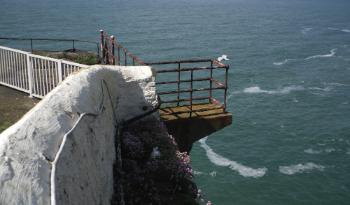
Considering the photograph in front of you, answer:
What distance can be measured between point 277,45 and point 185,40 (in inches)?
538

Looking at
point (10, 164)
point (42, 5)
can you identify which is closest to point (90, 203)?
point (10, 164)

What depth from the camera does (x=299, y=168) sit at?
35.2m

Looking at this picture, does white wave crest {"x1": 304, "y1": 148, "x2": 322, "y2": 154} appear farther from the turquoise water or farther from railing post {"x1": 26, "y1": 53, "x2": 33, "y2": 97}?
railing post {"x1": 26, "y1": 53, "x2": 33, "y2": 97}

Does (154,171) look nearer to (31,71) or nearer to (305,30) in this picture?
(31,71)

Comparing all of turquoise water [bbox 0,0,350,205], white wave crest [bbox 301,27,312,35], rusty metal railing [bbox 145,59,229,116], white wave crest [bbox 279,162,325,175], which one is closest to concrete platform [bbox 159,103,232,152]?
rusty metal railing [bbox 145,59,229,116]

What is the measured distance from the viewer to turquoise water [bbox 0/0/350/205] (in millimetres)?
33344

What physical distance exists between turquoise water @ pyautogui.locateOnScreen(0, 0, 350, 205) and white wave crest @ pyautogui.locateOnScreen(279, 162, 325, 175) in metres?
0.07

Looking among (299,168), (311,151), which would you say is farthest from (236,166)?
(311,151)

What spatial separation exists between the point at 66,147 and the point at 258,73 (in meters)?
51.9

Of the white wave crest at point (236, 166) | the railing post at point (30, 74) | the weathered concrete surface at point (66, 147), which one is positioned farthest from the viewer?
the white wave crest at point (236, 166)

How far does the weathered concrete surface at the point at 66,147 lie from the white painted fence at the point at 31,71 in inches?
69.8

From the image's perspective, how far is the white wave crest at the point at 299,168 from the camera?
114ft

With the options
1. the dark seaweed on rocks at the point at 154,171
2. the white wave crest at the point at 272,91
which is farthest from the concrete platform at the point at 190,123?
the white wave crest at the point at 272,91

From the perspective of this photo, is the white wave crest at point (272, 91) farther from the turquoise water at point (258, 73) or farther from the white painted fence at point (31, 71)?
the white painted fence at point (31, 71)
